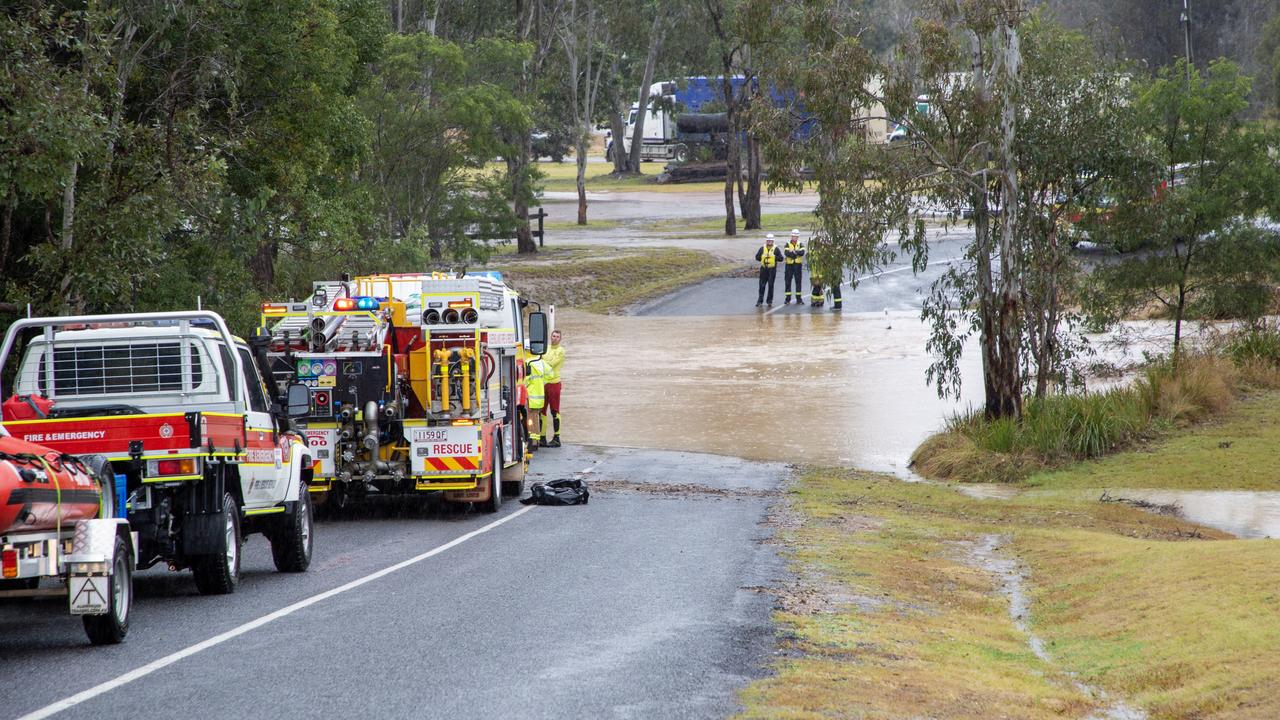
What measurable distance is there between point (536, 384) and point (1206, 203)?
12484 millimetres

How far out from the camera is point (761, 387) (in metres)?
31.0

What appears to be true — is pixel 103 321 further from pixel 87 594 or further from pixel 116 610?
pixel 87 594

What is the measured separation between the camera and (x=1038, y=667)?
10.2 m

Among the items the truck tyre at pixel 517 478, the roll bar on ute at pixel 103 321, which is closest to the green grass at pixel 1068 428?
the truck tyre at pixel 517 478

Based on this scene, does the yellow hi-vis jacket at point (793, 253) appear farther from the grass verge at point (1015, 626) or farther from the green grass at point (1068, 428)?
the grass verge at point (1015, 626)

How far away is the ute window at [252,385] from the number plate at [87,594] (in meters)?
3.53

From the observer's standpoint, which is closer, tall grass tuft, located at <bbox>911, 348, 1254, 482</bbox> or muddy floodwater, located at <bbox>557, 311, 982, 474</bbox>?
tall grass tuft, located at <bbox>911, 348, 1254, 482</bbox>

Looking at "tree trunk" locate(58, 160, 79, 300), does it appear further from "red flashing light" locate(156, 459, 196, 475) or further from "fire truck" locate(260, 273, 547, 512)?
"red flashing light" locate(156, 459, 196, 475)

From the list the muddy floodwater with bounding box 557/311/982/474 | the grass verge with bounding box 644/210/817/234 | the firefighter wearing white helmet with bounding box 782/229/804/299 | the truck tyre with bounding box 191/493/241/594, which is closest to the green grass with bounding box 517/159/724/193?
the grass verge with bounding box 644/210/817/234

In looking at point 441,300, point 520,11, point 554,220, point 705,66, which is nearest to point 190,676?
point 441,300

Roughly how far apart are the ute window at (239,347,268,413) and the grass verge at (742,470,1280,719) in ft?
15.9

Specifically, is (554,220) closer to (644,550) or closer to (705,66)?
(705,66)

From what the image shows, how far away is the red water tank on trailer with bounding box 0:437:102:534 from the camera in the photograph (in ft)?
28.9

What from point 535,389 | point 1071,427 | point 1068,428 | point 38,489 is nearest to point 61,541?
point 38,489
